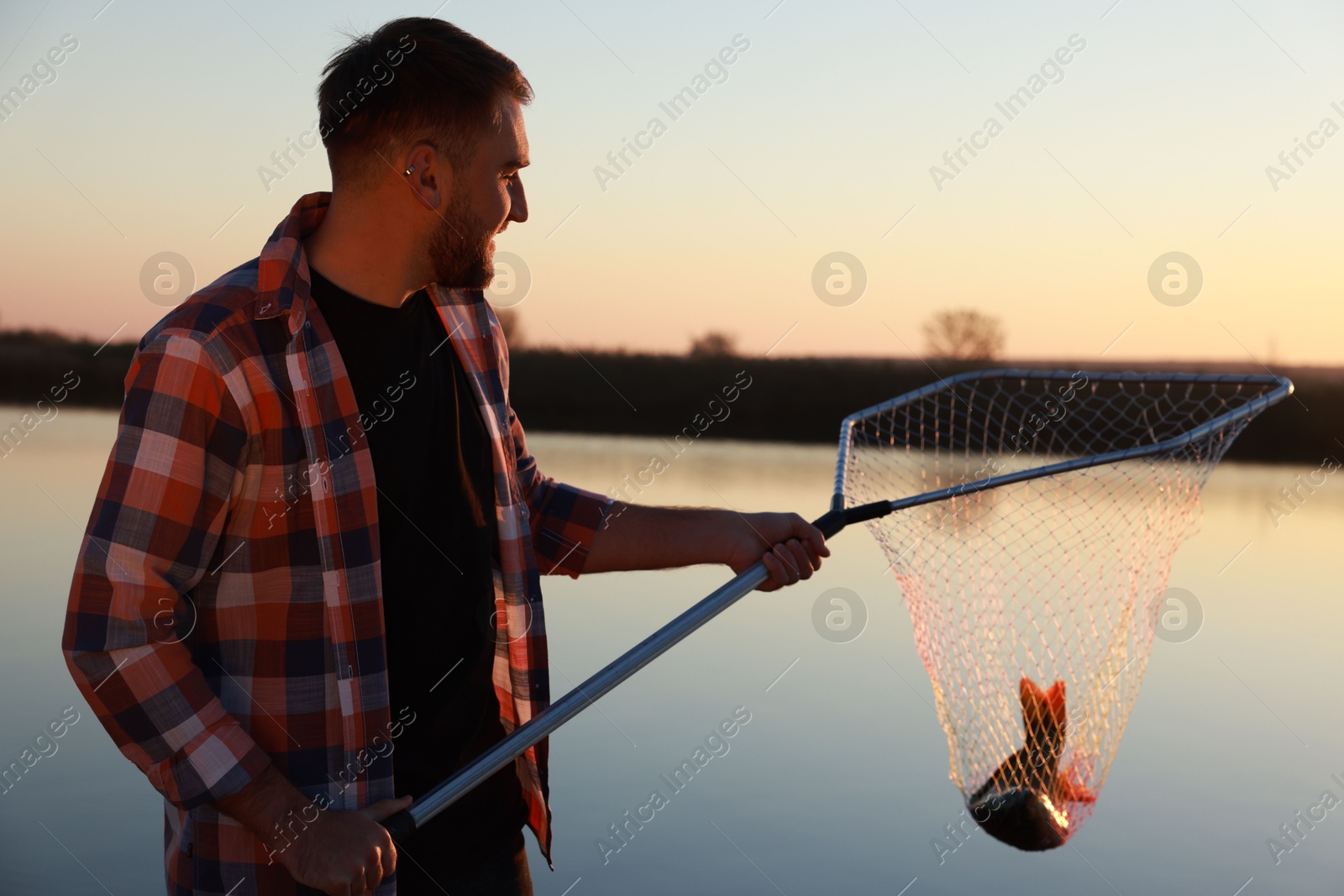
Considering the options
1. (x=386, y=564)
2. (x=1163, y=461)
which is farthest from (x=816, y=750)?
(x=386, y=564)

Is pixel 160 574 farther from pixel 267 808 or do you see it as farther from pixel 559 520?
pixel 559 520

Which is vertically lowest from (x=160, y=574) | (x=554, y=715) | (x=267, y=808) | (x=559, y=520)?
(x=267, y=808)

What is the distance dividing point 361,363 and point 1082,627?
4.93 metres

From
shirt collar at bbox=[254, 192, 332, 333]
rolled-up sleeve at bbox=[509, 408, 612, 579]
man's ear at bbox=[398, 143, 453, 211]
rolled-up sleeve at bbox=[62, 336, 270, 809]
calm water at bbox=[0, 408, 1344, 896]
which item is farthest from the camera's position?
calm water at bbox=[0, 408, 1344, 896]

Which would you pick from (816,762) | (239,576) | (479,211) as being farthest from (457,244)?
(816,762)

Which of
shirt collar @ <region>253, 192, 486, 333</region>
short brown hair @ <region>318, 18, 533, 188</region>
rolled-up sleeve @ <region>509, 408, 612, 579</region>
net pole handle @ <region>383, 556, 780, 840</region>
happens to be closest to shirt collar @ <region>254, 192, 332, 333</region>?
shirt collar @ <region>253, 192, 486, 333</region>

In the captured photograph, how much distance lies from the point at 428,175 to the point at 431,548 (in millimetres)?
559

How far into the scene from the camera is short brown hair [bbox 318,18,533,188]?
1.69 metres

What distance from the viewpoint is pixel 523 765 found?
192 cm

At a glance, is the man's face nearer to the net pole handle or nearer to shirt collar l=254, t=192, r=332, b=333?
shirt collar l=254, t=192, r=332, b=333

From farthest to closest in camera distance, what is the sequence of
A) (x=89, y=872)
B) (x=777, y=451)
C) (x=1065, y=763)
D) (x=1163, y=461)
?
(x=777, y=451), (x=89, y=872), (x=1065, y=763), (x=1163, y=461)

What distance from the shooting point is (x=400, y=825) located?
1571 millimetres

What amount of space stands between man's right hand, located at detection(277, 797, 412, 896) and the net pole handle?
89 mm

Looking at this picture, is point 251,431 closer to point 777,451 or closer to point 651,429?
point 777,451
